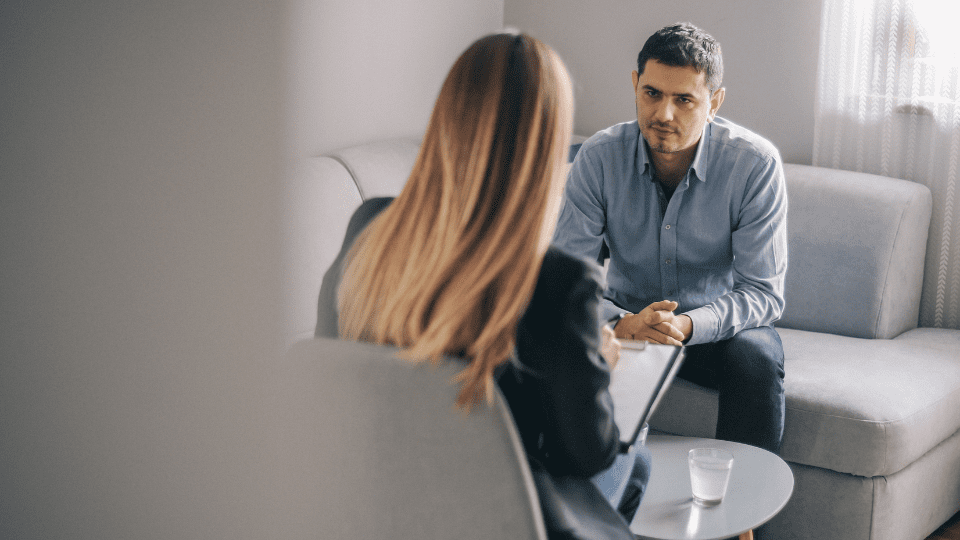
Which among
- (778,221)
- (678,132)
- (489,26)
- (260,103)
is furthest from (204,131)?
(489,26)

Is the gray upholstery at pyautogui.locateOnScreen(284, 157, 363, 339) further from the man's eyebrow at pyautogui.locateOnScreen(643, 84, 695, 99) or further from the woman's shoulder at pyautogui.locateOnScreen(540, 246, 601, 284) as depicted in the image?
the woman's shoulder at pyautogui.locateOnScreen(540, 246, 601, 284)

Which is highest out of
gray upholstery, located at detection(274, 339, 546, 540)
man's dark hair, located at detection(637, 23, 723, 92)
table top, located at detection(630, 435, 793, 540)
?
man's dark hair, located at detection(637, 23, 723, 92)

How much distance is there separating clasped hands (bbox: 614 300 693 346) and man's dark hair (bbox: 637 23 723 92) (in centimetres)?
47

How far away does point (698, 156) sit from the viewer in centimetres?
173

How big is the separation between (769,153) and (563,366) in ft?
3.76

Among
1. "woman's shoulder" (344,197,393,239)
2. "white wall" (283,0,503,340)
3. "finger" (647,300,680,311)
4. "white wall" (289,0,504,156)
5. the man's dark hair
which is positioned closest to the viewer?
"woman's shoulder" (344,197,393,239)

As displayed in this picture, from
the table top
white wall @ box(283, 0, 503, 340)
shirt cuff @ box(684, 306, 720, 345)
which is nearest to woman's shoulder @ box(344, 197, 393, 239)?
the table top

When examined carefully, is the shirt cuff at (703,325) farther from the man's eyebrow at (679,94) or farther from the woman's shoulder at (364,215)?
the woman's shoulder at (364,215)

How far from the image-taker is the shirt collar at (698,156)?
5.70 feet

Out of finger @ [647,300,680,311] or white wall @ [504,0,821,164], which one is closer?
finger @ [647,300,680,311]

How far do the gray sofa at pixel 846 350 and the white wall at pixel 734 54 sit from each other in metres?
0.23

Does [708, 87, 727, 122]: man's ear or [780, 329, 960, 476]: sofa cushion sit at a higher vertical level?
[708, 87, 727, 122]: man's ear

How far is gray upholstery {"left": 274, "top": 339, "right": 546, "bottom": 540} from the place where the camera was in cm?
67

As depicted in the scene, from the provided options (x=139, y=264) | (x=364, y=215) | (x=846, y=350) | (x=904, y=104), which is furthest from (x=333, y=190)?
(x=904, y=104)
